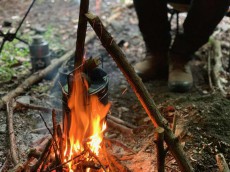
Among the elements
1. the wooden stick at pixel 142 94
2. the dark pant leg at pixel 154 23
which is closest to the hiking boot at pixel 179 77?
the dark pant leg at pixel 154 23

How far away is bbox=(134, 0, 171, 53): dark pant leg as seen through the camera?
3518mm

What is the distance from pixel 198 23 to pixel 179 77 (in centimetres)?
59

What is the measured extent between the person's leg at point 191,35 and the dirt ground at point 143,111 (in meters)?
0.16

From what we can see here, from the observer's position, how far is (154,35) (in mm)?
3684

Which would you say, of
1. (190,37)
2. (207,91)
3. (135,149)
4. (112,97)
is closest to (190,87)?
(207,91)

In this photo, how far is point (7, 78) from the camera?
3.75 meters

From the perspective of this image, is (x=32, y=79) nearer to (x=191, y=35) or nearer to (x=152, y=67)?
(x=152, y=67)

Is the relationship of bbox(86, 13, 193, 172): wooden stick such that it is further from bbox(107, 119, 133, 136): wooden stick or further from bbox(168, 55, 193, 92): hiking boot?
bbox(168, 55, 193, 92): hiking boot

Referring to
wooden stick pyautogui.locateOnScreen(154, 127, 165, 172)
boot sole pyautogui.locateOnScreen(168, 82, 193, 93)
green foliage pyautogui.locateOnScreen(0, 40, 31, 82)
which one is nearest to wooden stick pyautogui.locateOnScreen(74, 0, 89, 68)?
wooden stick pyautogui.locateOnScreen(154, 127, 165, 172)

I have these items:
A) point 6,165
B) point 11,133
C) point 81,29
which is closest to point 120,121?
point 11,133

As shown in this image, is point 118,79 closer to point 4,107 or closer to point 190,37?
point 190,37

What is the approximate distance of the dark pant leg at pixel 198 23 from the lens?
3156mm

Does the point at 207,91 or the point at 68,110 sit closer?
the point at 68,110

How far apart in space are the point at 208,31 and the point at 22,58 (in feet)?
7.86
